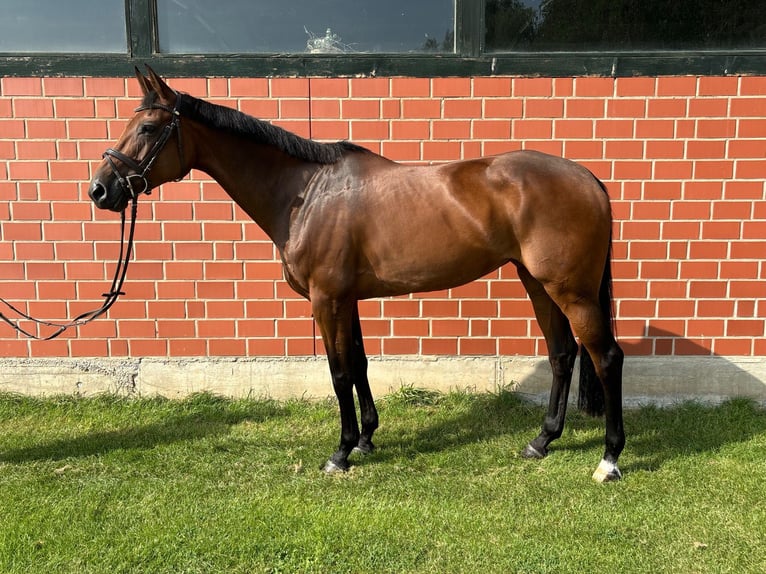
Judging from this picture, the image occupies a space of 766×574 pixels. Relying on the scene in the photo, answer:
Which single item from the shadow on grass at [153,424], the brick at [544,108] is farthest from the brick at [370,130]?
the shadow on grass at [153,424]

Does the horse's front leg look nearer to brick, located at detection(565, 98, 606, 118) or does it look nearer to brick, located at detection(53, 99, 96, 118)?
brick, located at detection(565, 98, 606, 118)

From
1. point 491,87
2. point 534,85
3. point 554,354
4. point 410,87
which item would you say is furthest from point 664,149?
point 410,87

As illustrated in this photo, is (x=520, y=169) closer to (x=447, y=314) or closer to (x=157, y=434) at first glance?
(x=447, y=314)

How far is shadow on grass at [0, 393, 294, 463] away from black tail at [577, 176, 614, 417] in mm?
1931

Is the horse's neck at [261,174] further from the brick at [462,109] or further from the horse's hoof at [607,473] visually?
the horse's hoof at [607,473]

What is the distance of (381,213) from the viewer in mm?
2975

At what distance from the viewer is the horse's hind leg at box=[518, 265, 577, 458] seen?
333cm

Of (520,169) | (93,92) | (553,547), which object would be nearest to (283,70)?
(93,92)

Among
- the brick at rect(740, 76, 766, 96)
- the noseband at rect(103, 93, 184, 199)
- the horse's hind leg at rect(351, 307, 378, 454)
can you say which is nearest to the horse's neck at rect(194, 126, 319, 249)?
the noseband at rect(103, 93, 184, 199)

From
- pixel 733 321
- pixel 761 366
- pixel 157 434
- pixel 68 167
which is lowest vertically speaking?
pixel 157 434

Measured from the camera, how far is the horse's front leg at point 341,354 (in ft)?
9.86

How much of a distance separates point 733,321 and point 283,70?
11.4ft

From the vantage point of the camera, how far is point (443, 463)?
3.22m

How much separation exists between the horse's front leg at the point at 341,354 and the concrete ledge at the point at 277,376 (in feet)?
3.23
